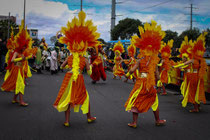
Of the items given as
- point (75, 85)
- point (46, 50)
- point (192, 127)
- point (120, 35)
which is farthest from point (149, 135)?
point (120, 35)

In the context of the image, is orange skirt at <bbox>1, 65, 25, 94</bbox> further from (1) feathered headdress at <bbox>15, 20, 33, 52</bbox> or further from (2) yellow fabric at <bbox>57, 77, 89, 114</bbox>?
(2) yellow fabric at <bbox>57, 77, 89, 114</bbox>

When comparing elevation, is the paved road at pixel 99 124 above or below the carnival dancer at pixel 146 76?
below

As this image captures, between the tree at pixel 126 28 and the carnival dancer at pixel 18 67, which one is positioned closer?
the carnival dancer at pixel 18 67

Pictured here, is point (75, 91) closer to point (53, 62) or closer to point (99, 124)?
point (99, 124)

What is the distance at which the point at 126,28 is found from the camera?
54.2 m

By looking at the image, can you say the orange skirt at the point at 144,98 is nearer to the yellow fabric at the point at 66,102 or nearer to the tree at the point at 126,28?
the yellow fabric at the point at 66,102

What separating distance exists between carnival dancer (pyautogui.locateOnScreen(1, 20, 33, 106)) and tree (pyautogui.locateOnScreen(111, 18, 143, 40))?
45768 millimetres

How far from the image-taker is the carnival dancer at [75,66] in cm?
584

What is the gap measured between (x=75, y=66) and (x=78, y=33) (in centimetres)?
75

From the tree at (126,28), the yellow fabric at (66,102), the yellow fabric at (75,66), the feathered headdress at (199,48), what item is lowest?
the yellow fabric at (66,102)

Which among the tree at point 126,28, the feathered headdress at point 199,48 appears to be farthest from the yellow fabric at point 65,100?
the tree at point 126,28

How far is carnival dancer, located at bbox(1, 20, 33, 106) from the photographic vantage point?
7.77 metres

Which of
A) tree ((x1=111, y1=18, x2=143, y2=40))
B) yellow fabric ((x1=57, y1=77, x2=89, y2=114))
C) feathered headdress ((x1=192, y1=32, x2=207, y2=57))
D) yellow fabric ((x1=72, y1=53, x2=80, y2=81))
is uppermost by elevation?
tree ((x1=111, y1=18, x2=143, y2=40))

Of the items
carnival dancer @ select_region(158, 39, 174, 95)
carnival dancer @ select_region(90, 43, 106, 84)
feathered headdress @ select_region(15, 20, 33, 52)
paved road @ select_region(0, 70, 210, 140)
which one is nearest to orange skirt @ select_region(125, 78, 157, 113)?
paved road @ select_region(0, 70, 210, 140)
